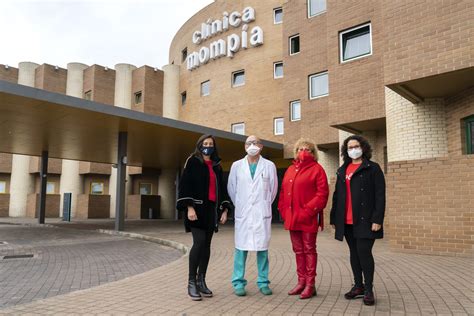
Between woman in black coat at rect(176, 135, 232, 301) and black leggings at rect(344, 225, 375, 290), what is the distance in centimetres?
155

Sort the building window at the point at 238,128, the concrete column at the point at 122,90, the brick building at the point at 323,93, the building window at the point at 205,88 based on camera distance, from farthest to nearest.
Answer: the concrete column at the point at 122,90, the building window at the point at 205,88, the building window at the point at 238,128, the brick building at the point at 323,93

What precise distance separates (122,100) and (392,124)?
2494cm

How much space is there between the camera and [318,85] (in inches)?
704

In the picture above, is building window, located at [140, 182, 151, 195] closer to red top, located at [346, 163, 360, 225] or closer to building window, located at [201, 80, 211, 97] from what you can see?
building window, located at [201, 80, 211, 97]

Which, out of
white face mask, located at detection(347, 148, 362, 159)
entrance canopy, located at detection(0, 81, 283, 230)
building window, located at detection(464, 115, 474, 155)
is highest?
entrance canopy, located at detection(0, 81, 283, 230)

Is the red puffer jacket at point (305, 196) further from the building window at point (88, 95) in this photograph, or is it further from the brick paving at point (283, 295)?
the building window at point (88, 95)

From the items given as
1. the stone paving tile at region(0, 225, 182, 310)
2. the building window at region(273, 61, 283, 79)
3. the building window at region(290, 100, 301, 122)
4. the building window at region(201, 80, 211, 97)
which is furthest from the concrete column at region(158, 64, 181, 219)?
the stone paving tile at region(0, 225, 182, 310)

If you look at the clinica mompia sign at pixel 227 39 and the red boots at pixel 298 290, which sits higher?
the clinica mompia sign at pixel 227 39

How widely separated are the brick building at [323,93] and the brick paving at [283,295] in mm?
1898

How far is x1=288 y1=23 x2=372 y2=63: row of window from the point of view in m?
13.8

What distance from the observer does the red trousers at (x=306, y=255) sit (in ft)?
16.0

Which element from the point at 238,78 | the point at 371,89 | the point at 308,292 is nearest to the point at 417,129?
the point at 371,89

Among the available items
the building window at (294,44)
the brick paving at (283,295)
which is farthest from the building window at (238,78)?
the brick paving at (283,295)

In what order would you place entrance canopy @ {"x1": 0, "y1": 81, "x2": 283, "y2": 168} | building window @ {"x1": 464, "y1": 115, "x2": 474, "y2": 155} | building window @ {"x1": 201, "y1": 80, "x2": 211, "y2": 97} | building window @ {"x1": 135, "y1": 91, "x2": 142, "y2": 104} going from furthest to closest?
building window @ {"x1": 135, "y1": 91, "x2": 142, "y2": 104} → building window @ {"x1": 201, "y1": 80, "x2": 211, "y2": 97} → entrance canopy @ {"x1": 0, "y1": 81, "x2": 283, "y2": 168} → building window @ {"x1": 464, "y1": 115, "x2": 474, "y2": 155}
